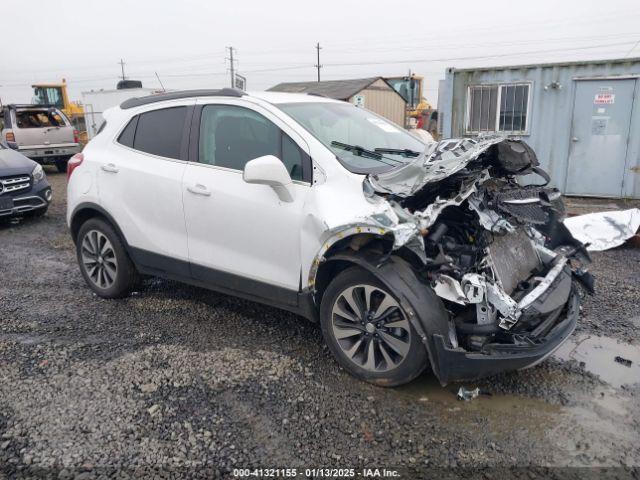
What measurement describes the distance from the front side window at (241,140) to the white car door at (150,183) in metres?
0.23

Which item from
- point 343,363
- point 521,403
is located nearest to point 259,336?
point 343,363

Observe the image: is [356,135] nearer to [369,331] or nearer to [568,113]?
[369,331]

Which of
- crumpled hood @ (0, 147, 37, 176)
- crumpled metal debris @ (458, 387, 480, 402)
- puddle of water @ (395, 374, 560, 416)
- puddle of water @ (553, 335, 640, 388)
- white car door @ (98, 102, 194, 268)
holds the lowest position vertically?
puddle of water @ (553, 335, 640, 388)

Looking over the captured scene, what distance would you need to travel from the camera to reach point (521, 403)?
3.23 meters

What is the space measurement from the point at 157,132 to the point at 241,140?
93 cm

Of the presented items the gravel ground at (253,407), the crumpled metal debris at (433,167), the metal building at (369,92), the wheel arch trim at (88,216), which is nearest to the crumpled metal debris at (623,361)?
the gravel ground at (253,407)

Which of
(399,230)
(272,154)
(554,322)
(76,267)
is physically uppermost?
(272,154)

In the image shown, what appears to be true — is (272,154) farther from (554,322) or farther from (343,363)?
(554,322)

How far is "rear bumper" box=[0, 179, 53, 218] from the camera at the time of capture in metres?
8.35

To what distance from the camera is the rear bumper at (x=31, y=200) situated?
8352 mm

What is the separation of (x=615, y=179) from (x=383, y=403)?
853 centimetres

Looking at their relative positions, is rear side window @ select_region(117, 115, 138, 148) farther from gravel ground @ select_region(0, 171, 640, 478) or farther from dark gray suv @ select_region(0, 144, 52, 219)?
dark gray suv @ select_region(0, 144, 52, 219)

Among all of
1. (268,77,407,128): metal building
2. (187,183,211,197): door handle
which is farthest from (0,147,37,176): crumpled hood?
(268,77,407,128): metal building

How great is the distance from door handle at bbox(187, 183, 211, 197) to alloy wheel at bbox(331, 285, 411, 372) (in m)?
1.29
